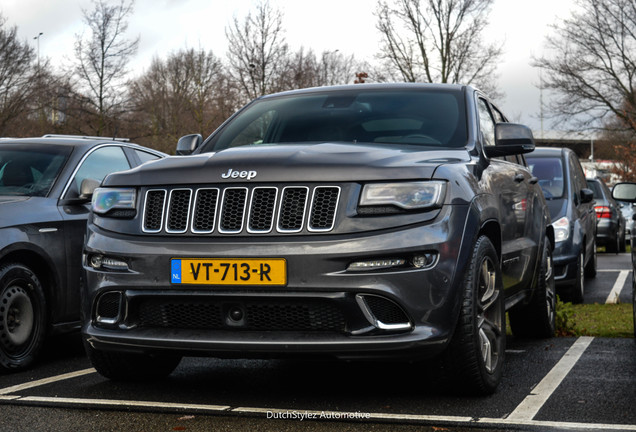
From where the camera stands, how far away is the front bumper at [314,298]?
13.7 feet

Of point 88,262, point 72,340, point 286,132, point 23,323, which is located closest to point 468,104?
point 286,132

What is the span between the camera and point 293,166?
4.40 metres

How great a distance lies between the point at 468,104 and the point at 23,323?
3236mm

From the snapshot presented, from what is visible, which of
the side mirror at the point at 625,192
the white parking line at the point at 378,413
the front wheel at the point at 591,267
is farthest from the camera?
the front wheel at the point at 591,267

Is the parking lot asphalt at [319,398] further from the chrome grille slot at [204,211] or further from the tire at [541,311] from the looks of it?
the chrome grille slot at [204,211]

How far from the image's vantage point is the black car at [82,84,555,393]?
4203 mm

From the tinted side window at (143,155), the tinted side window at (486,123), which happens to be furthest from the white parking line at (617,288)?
the tinted side window at (143,155)

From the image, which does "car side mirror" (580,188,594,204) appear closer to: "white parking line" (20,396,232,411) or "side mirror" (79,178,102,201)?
"side mirror" (79,178,102,201)

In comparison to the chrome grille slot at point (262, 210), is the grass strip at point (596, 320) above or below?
below

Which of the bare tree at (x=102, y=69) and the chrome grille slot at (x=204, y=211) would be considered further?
the bare tree at (x=102, y=69)

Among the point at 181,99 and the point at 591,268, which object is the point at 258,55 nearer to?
the point at 181,99

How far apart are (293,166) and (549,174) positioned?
24.5 feet

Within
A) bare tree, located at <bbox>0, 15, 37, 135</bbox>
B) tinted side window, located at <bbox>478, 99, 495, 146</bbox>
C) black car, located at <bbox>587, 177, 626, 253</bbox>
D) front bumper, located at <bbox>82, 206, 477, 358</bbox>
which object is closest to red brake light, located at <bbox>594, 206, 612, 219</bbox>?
black car, located at <bbox>587, 177, 626, 253</bbox>

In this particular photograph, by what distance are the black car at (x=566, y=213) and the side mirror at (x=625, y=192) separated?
3.56 metres
